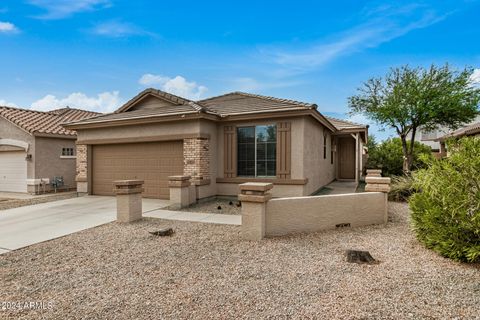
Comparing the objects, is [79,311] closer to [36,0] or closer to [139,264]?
[139,264]

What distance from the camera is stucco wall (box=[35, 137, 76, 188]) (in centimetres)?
1439

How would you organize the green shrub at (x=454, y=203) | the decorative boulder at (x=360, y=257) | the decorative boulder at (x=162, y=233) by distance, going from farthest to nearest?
1. the decorative boulder at (x=162, y=233)
2. the decorative boulder at (x=360, y=257)
3. the green shrub at (x=454, y=203)

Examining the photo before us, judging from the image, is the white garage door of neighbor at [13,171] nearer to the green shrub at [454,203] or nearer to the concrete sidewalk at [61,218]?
the concrete sidewalk at [61,218]

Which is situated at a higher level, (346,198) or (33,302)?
(346,198)

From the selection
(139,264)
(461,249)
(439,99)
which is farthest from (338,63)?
(139,264)

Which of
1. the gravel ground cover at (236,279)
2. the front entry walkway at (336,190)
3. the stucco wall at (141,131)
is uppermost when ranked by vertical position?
the stucco wall at (141,131)

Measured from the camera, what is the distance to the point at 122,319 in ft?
10.1

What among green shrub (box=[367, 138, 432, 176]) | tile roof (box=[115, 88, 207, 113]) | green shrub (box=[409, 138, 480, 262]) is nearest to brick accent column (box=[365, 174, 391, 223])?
green shrub (box=[409, 138, 480, 262])

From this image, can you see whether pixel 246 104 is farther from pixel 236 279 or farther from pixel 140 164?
pixel 236 279

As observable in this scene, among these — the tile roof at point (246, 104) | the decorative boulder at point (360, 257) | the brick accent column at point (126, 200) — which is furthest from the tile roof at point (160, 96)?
the decorative boulder at point (360, 257)

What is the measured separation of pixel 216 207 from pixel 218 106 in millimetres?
5026

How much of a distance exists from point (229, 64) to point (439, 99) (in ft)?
35.0

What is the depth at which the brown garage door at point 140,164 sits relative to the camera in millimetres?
11078

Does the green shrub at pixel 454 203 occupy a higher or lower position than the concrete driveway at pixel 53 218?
higher
